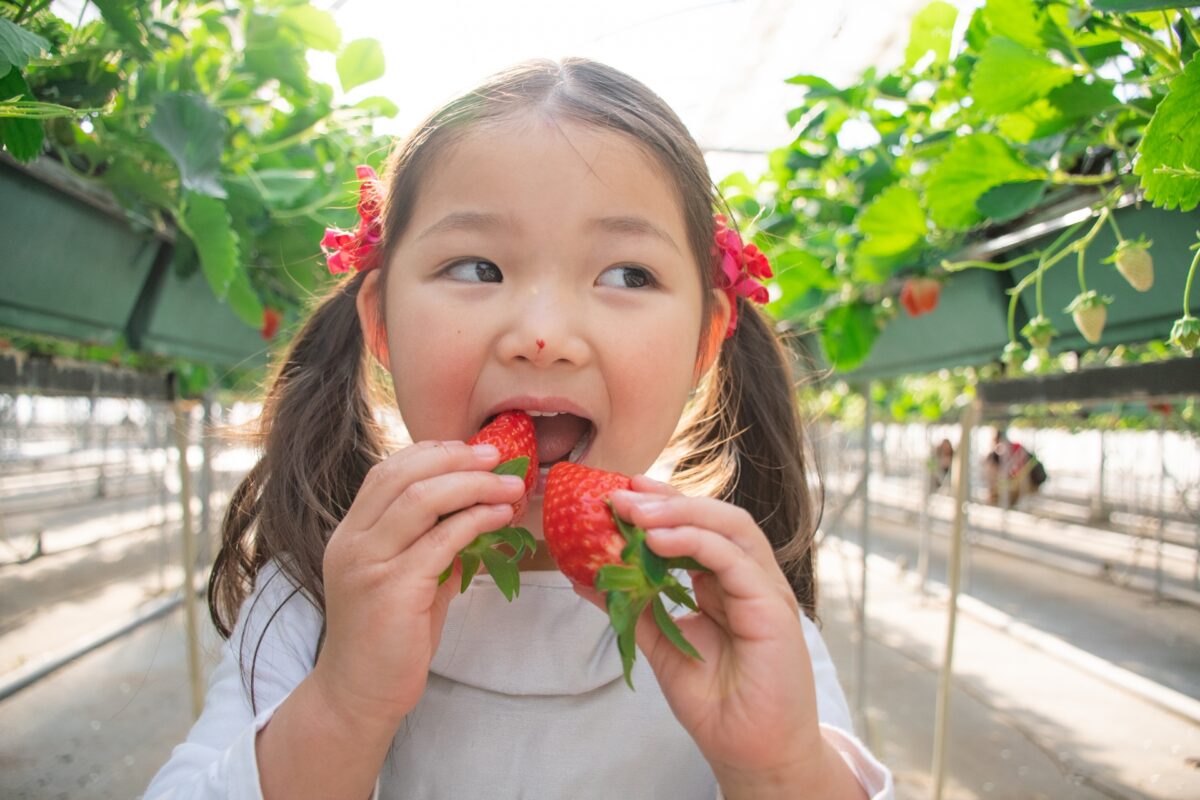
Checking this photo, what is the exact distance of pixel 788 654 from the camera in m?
0.66

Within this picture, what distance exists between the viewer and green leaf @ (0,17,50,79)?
601 millimetres

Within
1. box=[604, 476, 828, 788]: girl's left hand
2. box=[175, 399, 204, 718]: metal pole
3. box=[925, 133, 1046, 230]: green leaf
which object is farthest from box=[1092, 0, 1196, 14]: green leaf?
box=[175, 399, 204, 718]: metal pole

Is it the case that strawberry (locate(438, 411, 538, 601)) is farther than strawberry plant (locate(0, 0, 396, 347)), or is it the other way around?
strawberry plant (locate(0, 0, 396, 347))

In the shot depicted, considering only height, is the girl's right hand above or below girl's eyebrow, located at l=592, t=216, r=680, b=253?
below

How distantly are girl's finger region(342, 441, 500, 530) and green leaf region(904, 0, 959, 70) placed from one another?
1320 mm

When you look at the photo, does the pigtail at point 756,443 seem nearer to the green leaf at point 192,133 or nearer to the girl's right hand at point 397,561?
the girl's right hand at point 397,561

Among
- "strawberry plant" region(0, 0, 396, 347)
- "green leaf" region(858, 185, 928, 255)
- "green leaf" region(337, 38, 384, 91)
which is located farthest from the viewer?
"green leaf" region(337, 38, 384, 91)

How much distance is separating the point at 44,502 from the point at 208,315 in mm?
11435

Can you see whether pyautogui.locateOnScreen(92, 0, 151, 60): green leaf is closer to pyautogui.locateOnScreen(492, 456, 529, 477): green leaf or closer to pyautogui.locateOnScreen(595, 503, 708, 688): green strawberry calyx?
pyautogui.locateOnScreen(492, 456, 529, 477): green leaf

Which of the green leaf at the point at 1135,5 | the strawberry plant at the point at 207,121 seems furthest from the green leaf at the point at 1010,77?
the strawberry plant at the point at 207,121

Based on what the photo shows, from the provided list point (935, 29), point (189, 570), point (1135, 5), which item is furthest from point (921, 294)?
point (189, 570)

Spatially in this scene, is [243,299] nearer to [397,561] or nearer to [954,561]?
[397,561]

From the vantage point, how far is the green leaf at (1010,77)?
101 centimetres

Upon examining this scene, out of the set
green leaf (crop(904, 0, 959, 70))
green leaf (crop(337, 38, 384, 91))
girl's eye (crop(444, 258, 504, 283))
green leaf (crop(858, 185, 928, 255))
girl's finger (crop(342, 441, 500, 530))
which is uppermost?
green leaf (crop(904, 0, 959, 70))
